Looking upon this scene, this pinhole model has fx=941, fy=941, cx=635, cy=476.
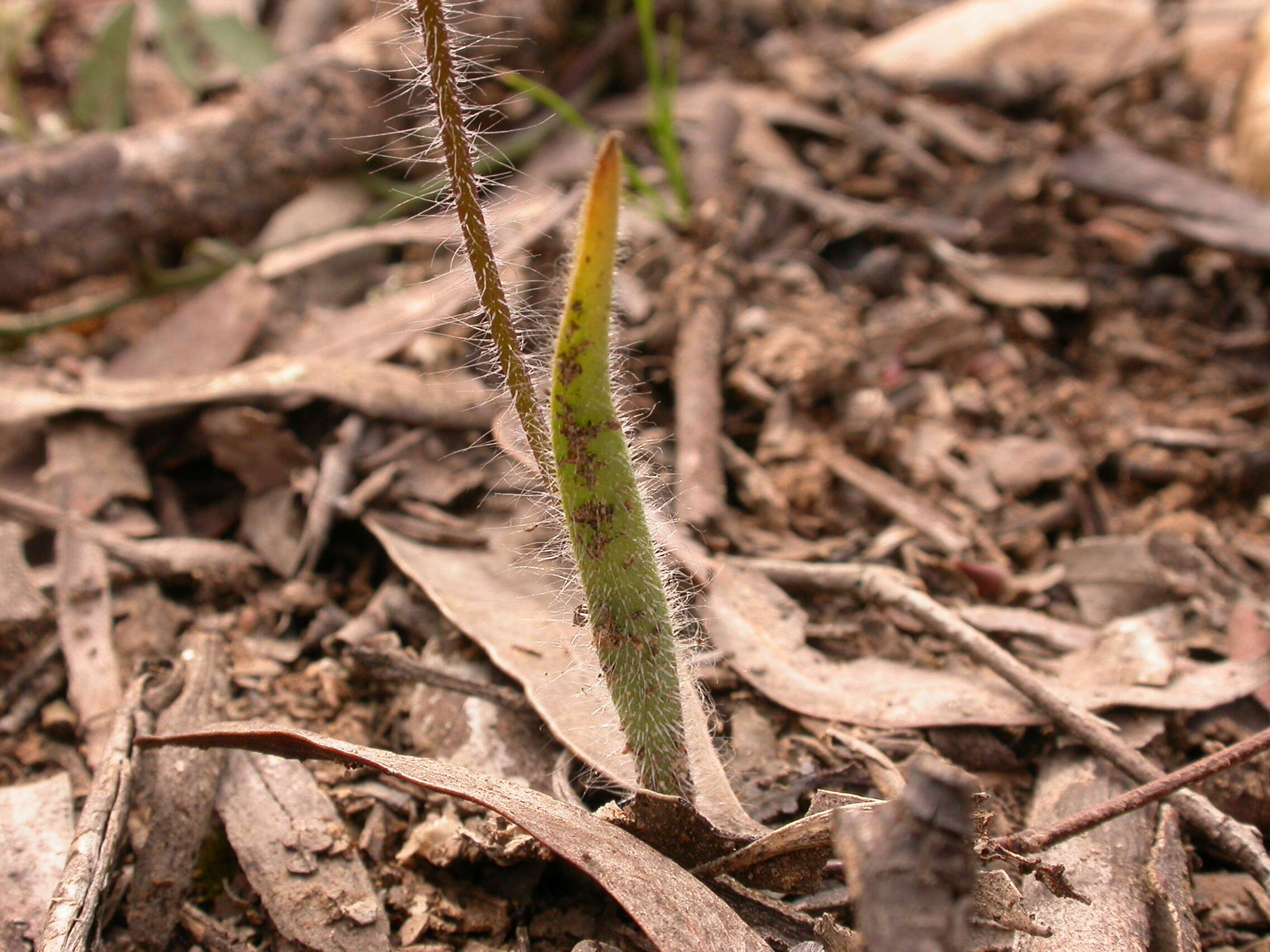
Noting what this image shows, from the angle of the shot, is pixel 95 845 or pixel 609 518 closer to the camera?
pixel 609 518

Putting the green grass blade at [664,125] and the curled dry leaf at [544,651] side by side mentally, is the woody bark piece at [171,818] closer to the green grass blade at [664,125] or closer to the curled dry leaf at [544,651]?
the curled dry leaf at [544,651]

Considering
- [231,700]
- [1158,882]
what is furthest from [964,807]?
[231,700]

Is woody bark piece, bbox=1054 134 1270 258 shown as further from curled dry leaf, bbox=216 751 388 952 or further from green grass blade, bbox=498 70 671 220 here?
curled dry leaf, bbox=216 751 388 952

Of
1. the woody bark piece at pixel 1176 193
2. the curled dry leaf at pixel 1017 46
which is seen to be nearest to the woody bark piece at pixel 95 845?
the woody bark piece at pixel 1176 193

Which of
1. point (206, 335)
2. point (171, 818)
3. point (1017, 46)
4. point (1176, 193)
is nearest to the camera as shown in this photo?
point (171, 818)

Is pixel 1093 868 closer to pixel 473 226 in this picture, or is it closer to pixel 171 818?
pixel 473 226

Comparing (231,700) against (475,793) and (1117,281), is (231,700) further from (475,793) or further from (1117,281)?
(1117,281)

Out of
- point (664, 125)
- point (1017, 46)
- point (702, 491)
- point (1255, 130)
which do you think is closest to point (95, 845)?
point (702, 491)
